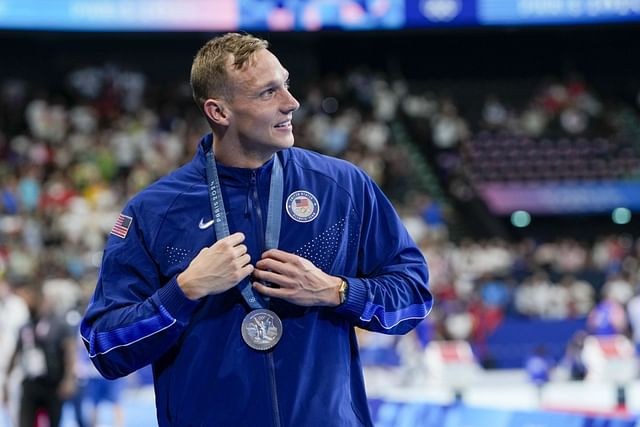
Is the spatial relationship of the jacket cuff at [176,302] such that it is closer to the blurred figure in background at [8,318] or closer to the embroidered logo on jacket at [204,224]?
the embroidered logo on jacket at [204,224]

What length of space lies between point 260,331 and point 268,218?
332 millimetres

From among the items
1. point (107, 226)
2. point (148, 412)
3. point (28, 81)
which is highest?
point (28, 81)

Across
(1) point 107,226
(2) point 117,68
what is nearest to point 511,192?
(2) point 117,68

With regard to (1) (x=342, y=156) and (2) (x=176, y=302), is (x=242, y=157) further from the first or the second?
(1) (x=342, y=156)

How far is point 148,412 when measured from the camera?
1174 cm

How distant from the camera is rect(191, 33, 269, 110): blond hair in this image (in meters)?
3.46

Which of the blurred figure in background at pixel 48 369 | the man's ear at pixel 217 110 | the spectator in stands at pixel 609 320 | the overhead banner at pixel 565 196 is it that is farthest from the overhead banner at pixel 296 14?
the man's ear at pixel 217 110

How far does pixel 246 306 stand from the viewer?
11.1ft

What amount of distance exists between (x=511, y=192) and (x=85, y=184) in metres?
10.9

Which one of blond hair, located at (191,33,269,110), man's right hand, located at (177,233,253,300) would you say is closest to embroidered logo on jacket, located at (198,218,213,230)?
man's right hand, located at (177,233,253,300)

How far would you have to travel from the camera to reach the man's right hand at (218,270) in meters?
3.27

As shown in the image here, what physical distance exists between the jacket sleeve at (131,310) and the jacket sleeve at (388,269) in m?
0.54

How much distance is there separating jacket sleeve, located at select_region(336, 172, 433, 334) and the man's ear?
0.47m

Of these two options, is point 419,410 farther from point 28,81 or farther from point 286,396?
point 28,81
